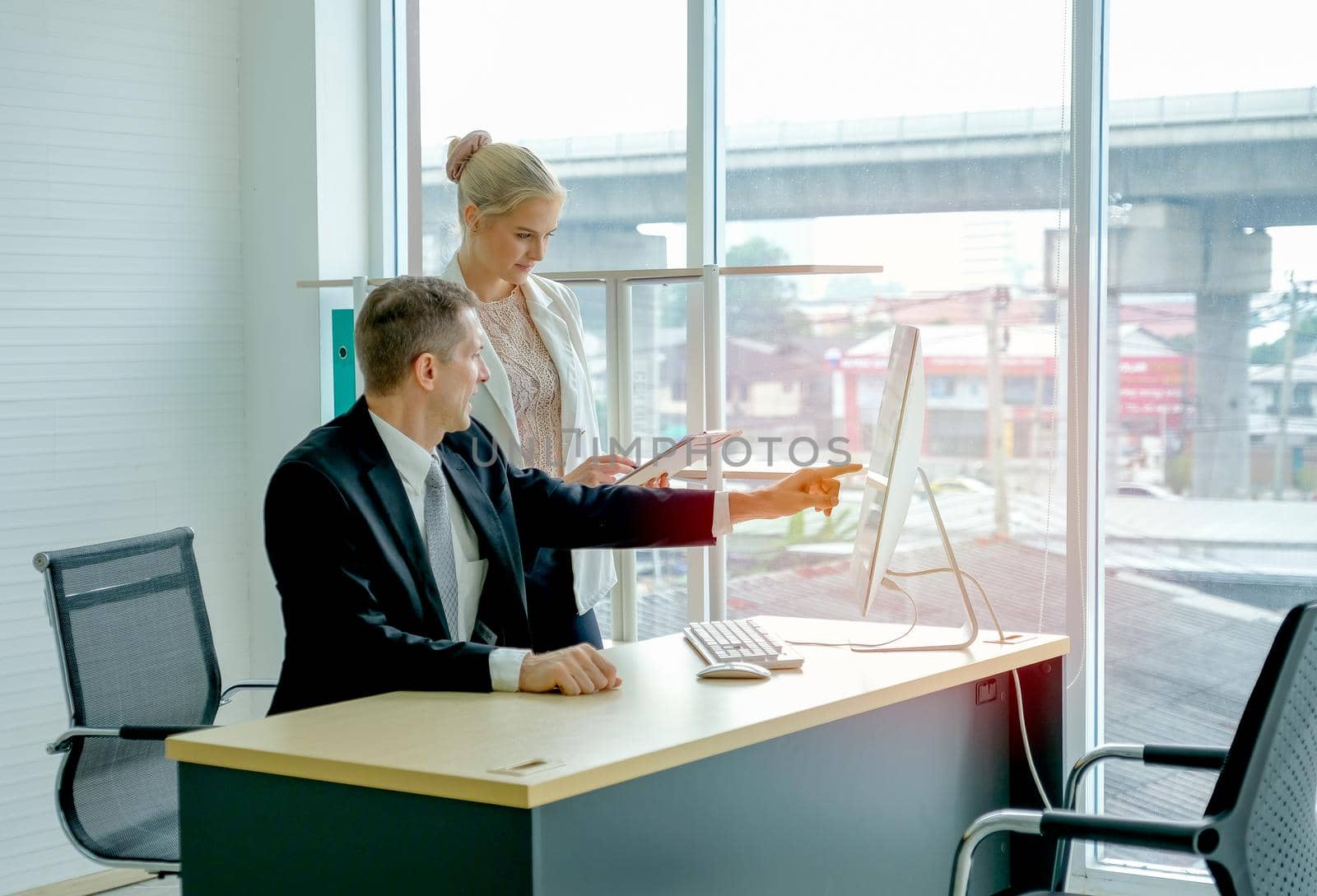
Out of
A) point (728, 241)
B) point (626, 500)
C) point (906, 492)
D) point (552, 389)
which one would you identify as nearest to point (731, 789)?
point (906, 492)

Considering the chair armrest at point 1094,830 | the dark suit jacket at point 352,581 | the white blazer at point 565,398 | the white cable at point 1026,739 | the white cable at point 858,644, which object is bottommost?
the white cable at point 1026,739

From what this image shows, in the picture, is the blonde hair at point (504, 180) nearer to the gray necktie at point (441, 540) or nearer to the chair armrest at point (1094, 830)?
the gray necktie at point (441, 540)

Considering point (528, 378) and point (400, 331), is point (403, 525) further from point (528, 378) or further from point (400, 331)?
point (528, 378)

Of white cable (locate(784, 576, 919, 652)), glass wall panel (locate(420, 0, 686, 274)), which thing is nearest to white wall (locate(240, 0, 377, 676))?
glass wall panel (locate(420, 0, 686, 274))

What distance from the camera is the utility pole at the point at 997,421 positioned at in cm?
313

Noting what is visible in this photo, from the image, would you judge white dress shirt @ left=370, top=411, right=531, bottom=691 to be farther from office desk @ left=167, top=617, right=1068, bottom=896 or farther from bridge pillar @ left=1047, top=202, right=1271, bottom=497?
bridge pillar @ left=1047, top=202, right=1271, bottom=497

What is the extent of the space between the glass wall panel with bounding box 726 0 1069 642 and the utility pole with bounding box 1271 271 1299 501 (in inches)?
18.4

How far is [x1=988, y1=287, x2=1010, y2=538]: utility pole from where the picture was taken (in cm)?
313

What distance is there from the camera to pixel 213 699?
251 centimetres

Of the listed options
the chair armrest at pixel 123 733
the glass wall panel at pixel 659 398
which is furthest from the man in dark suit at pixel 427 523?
the glass wall panel at pixel 659 398

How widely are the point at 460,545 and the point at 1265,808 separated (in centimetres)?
122

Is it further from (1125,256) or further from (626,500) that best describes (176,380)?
(1125,256)

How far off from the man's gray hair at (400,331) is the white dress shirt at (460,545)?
76mm

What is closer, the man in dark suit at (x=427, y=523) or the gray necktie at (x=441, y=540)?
the man in dark suit at (x=427, y=523)
